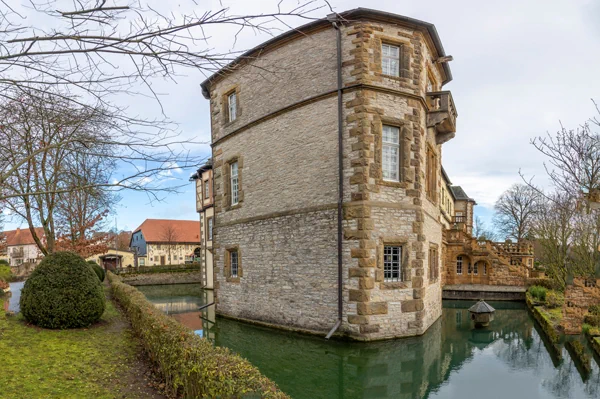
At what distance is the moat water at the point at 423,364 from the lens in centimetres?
776

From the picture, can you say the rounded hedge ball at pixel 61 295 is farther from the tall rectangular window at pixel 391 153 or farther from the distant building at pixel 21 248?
the distant building at pixel 21 248

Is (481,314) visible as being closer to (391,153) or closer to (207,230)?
(391,153)

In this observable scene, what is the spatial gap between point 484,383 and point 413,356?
6.32ft

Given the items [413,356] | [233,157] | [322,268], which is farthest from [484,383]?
[233,157]

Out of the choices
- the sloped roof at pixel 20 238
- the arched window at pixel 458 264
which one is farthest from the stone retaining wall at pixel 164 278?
the sloped roof at pixel 20 238

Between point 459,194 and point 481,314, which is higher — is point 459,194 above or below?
above

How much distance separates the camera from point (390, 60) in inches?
470

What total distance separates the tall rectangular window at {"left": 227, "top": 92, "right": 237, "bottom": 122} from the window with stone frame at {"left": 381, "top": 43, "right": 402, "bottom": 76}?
6538 mm

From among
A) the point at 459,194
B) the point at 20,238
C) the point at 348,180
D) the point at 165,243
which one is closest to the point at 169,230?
the point at 165,243

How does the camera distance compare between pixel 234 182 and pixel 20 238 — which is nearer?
pixel 234 182

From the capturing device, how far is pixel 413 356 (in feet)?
32.6

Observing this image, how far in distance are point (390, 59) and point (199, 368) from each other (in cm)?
1053

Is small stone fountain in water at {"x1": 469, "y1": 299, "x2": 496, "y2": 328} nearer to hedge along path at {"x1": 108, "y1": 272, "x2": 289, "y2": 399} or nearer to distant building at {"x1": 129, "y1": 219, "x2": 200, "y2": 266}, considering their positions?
hedge along path at {"x1": 108, "y1": 272, "x2": 289, "y2": 399}

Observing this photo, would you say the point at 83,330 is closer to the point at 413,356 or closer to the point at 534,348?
the point at 413,356
